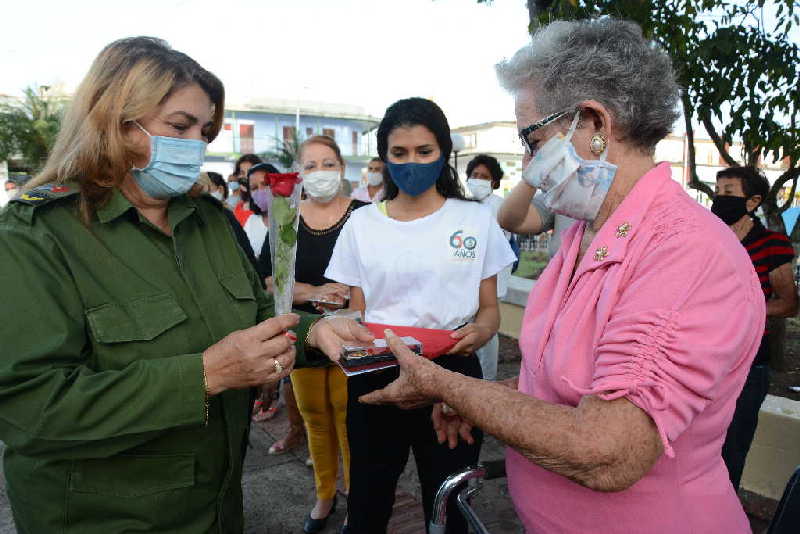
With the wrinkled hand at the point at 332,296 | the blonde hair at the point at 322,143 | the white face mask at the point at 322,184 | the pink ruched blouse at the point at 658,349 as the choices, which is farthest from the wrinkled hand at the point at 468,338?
the blonde hair at the point at 322,143

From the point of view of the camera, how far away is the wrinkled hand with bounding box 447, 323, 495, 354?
2.37m

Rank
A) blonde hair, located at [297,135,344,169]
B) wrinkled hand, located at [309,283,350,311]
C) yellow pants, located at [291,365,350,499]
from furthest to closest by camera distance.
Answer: blonde hair, located at [297,135,344,169] → yellow pants, located at [291,365,350,499] → wrinkled hand, located at [309,283,350,311]

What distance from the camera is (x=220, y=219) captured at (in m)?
1.95

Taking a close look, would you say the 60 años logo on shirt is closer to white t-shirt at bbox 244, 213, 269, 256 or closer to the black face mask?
the black face mask

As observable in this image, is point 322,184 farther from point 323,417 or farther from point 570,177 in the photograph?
point 570,177

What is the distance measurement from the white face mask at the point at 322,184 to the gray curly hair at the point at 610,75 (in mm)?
2146

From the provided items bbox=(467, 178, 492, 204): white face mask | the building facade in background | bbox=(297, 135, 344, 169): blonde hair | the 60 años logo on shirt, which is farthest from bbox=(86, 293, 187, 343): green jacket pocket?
the building facade in background

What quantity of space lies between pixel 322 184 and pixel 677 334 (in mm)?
2682

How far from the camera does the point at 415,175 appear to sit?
2607 millimetres

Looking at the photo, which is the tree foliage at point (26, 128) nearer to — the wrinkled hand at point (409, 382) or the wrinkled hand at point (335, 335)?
the wrinkled hand at point (335, 335)

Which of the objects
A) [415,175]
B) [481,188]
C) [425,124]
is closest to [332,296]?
[415,175]

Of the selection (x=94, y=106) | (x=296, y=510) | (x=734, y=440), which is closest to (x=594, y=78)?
(x=94, y=106)

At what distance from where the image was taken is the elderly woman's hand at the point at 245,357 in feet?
4.78

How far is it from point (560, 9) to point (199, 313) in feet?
10.3
